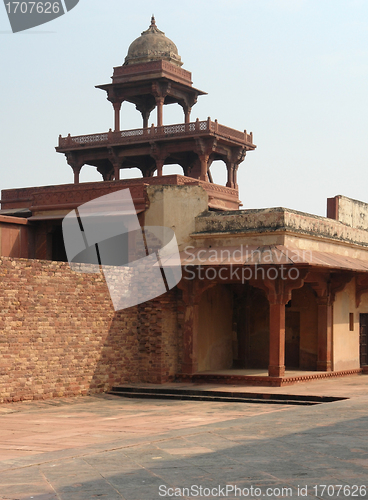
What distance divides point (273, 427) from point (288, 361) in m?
9.98

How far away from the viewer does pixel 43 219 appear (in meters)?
20.2

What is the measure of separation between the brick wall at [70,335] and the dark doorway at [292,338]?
3.64 meters

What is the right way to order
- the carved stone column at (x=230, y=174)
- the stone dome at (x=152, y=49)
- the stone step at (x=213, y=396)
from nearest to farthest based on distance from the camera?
the stone step at (x=213, y=396)
the stone dome at (x=152, y=49)
the carved stone column at (x=230, y=174)

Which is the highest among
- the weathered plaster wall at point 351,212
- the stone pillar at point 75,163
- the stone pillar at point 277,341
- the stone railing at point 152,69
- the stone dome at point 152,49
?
the stone dome at point 152,49

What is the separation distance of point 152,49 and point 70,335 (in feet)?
58.1

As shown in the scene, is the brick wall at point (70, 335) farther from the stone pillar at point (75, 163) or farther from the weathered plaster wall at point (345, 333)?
the stone pillar at point (75, 163)

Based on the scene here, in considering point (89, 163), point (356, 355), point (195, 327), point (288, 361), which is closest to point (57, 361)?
point (195, 327)

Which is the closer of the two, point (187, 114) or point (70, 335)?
point (70, 335)

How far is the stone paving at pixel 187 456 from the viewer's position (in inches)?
216

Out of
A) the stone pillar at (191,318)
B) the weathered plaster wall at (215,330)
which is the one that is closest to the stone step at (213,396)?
the stone pillar at (191,318)

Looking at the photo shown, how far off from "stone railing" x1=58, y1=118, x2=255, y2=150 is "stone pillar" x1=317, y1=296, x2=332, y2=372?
36.0 ft

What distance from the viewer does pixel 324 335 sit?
17375mm

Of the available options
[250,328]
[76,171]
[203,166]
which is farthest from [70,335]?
[76,171]

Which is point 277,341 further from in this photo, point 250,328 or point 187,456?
point 187,456
